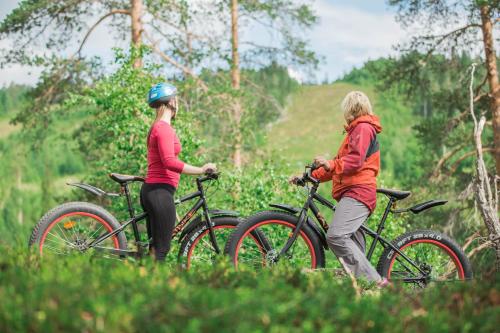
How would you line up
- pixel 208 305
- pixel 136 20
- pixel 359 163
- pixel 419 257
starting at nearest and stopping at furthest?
pixel 208 305 → pixel 359 163 → pixel 419 257 → pixel 136 20

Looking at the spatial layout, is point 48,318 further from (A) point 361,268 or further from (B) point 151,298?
(A) point 361,268

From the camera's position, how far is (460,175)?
20.9 metres

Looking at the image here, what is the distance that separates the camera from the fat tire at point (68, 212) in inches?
216

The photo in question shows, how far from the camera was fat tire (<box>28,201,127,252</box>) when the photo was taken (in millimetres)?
5480

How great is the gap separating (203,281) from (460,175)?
61.4 ft

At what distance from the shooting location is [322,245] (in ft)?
18.4

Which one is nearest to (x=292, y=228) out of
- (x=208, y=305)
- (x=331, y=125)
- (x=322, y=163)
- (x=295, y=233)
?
(x=295, y=233)

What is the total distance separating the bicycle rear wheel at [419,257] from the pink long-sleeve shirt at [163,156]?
5.96 feet

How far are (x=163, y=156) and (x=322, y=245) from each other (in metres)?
1.45

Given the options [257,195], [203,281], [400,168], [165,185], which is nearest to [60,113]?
[257,195]

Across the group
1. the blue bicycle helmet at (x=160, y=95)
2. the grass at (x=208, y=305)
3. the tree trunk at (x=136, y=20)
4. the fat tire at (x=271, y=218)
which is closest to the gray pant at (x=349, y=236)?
the fat tire at (x=271, y=218)

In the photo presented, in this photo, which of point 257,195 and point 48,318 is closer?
point 48,318

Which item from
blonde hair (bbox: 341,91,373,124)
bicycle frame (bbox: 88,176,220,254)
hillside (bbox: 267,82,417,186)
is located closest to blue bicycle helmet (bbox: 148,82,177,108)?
bicycle frame (bbox: 88,176,220,254)

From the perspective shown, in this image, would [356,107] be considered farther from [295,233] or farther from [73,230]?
[73,230]
